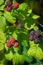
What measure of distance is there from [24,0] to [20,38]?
0.72 metres

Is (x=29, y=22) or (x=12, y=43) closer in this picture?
(x=12, y=43)

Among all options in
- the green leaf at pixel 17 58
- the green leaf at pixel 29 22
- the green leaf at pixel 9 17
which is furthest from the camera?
the green leaf at pixel 17 58

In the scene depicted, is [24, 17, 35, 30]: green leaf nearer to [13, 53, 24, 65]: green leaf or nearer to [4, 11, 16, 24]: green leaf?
[4, 11, 16, 24]: green leaf

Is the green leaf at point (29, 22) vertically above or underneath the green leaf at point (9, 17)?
underneath

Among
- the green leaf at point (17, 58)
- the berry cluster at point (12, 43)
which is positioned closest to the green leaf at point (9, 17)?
the berry cluster at point (12, 43)

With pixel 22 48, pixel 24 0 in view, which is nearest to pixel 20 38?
pixel 22 48

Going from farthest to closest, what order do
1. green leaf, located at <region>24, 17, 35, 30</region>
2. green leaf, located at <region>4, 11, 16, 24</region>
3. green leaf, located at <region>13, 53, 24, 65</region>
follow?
green leaf, located at <region>13, 53, 24, 65</region> < green leaf, located at <region>24, 17, 35, 30</region> < green leaf, located at <region>4, 11, 16, 24</region>

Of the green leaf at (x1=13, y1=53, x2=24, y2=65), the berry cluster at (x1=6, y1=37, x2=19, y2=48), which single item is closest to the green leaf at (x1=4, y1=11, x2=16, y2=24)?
the berry cluster at (x1=6, y1=37, x2=19, y2=48)

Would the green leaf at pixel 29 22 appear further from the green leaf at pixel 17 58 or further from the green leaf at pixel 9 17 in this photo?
the green leaf at pixel 17 58

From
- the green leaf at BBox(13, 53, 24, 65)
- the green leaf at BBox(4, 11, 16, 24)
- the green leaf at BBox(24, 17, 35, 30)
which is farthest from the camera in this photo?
the green leaf at BBox(13, 53, 24, 65)

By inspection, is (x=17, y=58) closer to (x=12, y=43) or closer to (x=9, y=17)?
(x=12, y=43)

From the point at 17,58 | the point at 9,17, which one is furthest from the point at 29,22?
the point at 17,58

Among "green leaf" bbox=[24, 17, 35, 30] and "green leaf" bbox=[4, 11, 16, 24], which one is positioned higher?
"green leaf" bbox=[4, 11, 16, 24]

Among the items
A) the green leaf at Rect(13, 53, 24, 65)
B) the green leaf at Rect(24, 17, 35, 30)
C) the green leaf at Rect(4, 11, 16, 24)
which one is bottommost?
the green leaf at Rect(13, 53, 24, 65)
